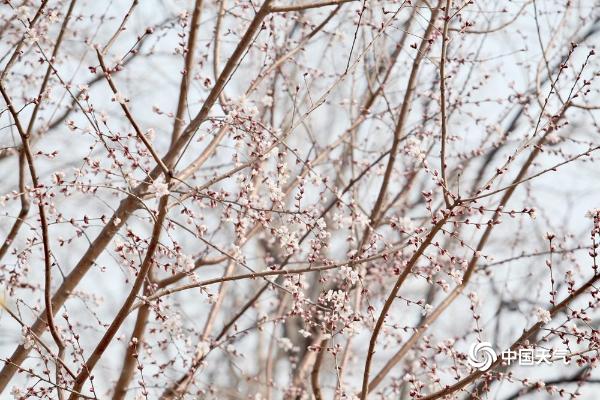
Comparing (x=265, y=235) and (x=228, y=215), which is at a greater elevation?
(x=265, y=235)

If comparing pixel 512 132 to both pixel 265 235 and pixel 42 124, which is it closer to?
pixel 265 235

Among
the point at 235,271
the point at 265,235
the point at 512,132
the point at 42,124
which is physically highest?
the point at 512,132

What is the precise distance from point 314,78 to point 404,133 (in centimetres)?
78

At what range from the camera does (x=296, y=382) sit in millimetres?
4359

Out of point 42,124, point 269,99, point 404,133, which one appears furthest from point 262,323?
point 42,124

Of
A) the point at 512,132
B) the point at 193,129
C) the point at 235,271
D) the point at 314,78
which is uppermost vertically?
the point at 512,132

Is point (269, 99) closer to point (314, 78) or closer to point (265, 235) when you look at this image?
point (314, 78)

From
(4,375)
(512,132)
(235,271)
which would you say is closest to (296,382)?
(235,271)

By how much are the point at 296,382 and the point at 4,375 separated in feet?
5.74

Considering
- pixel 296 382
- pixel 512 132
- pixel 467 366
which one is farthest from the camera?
pixel 512 132

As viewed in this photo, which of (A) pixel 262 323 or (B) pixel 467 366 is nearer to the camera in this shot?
(B) pixel 467 366

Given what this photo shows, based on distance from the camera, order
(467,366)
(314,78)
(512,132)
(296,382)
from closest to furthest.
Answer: (467,366)
(296,382)
(314,78)
(512,132)

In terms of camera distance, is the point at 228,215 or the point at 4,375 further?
the point at 4,375

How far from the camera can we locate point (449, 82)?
14.5ft
